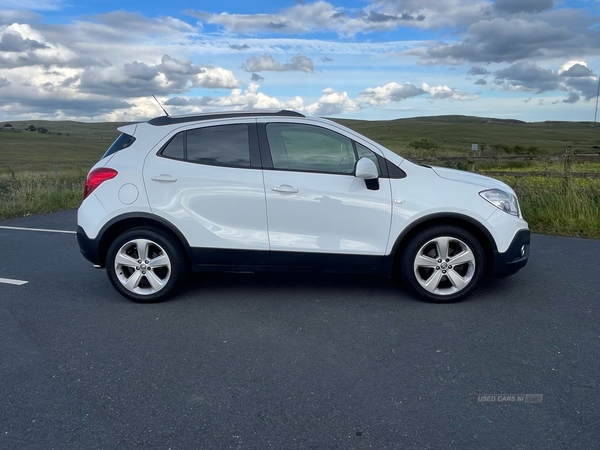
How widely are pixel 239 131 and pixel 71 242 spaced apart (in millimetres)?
4490

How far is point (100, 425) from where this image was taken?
3135mm

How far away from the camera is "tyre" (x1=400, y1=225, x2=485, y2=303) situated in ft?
16.4

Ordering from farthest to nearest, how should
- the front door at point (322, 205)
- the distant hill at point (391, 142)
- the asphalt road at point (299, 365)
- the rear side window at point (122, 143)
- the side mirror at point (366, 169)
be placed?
the distant hill at point (391, 142)
the rear side window at point (122, 143)
the front door at point (322, 205)
the side mirror at point (366, 169)
the asphalt road at point (299, 365)

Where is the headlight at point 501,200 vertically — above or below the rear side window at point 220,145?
below

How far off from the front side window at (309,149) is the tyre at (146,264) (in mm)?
1284

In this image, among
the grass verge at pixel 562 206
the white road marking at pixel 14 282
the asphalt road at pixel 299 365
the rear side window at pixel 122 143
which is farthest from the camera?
the grass verge at pixel 562 206

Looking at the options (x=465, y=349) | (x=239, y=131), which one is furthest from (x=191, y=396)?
(x=239, y=131)

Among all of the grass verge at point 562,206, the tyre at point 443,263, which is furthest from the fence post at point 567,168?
the tyre at point 443,263

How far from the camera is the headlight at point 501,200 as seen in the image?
5082 millimetres

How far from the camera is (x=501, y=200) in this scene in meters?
5.13

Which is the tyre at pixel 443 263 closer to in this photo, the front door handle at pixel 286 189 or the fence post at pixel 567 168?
the front door handle at pixel 286 189

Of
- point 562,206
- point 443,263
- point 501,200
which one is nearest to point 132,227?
point 443,263

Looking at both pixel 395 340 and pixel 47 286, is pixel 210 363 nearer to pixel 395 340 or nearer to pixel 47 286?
pixel 395 340

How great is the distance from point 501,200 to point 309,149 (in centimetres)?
185
